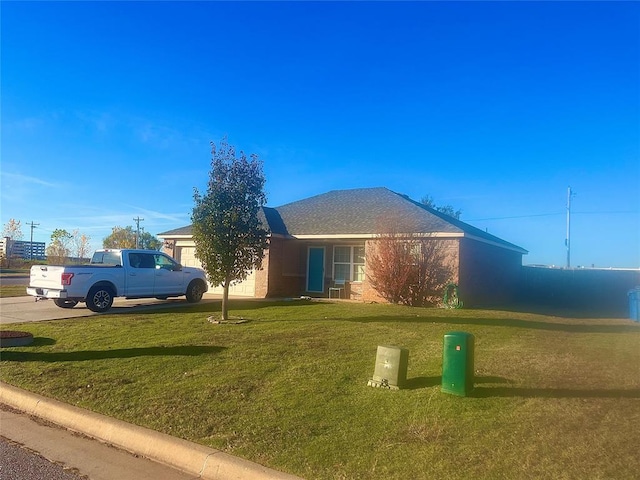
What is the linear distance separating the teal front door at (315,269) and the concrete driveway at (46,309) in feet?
19.0

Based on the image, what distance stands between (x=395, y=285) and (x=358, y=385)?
33.4ft

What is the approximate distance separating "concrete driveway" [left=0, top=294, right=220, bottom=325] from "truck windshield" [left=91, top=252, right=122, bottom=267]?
56.3 inches

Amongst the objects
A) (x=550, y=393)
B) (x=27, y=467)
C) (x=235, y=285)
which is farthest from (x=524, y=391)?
(x=235, y=285)

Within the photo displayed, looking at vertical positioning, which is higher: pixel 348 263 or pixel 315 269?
pixel 348 263

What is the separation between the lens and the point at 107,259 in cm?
1590

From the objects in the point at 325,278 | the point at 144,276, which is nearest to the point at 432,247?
the point at 325,278

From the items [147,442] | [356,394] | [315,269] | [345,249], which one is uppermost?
[345,249]

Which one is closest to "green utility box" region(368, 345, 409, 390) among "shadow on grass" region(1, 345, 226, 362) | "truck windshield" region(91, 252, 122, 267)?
"shadow on grass" region(1, 345, 226, 362)

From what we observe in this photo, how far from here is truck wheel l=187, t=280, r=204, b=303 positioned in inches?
682

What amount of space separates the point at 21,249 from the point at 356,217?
56.0m

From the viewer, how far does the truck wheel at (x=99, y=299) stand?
14.2 meters

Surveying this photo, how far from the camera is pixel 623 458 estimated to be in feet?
13.8

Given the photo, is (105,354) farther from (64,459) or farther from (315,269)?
(315,269)

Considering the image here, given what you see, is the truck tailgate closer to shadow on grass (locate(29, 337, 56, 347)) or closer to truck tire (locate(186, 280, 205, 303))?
shadow on grass (locate(29, 337, 56, 347))
